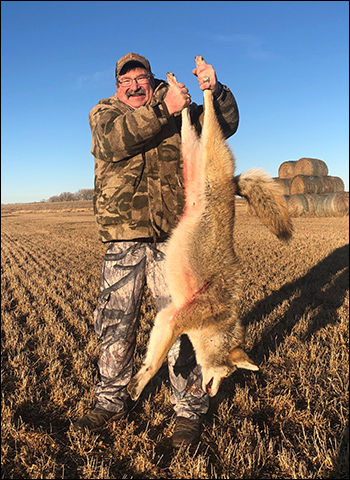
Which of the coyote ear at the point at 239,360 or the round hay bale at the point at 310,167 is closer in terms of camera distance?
the coyote ear at the point at 239,360

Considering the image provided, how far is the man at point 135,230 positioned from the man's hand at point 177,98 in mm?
406

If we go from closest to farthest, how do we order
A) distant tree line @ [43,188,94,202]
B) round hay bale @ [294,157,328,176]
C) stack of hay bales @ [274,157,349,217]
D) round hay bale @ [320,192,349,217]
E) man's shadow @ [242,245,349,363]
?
man's shadow @ [242,245,349,363]
round hay bale @ [320,192,349,217]
stack of hay bales @ [274,157,349,217]
round hay bale @ [294,157,328,176]
distant tree line @ [43,188,94,202]

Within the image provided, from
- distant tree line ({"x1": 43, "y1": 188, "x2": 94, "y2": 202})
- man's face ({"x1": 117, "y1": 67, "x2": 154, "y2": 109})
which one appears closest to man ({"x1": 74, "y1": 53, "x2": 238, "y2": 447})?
man's face ({"x1": 117, "y1": 67, "x2": 154, "y2": 109})

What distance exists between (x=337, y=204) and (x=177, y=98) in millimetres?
22292

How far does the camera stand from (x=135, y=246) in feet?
10.8

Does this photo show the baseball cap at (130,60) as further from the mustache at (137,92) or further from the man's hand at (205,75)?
the man's hand at (205,75)

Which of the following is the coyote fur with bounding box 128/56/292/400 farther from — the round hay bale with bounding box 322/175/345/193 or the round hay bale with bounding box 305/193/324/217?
the round hay bale with bounding box 322/175/345/193

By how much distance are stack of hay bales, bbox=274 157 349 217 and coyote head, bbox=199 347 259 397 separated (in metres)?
20.4

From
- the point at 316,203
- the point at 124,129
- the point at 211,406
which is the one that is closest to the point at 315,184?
the point at 316,203

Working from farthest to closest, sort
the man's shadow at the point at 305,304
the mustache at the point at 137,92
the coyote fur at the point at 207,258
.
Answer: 1. the man's shadow at the point at 305,304
2. the mustache at the point at 137,92
3. the coyote fur at the point at 207,258

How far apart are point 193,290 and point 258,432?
59.2 inches

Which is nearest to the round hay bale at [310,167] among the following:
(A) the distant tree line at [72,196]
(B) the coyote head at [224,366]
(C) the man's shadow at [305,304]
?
(C) the man's shadow at [305,304]

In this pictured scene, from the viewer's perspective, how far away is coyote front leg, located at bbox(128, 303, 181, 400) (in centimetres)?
263

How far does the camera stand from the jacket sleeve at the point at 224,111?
9.55 ft
